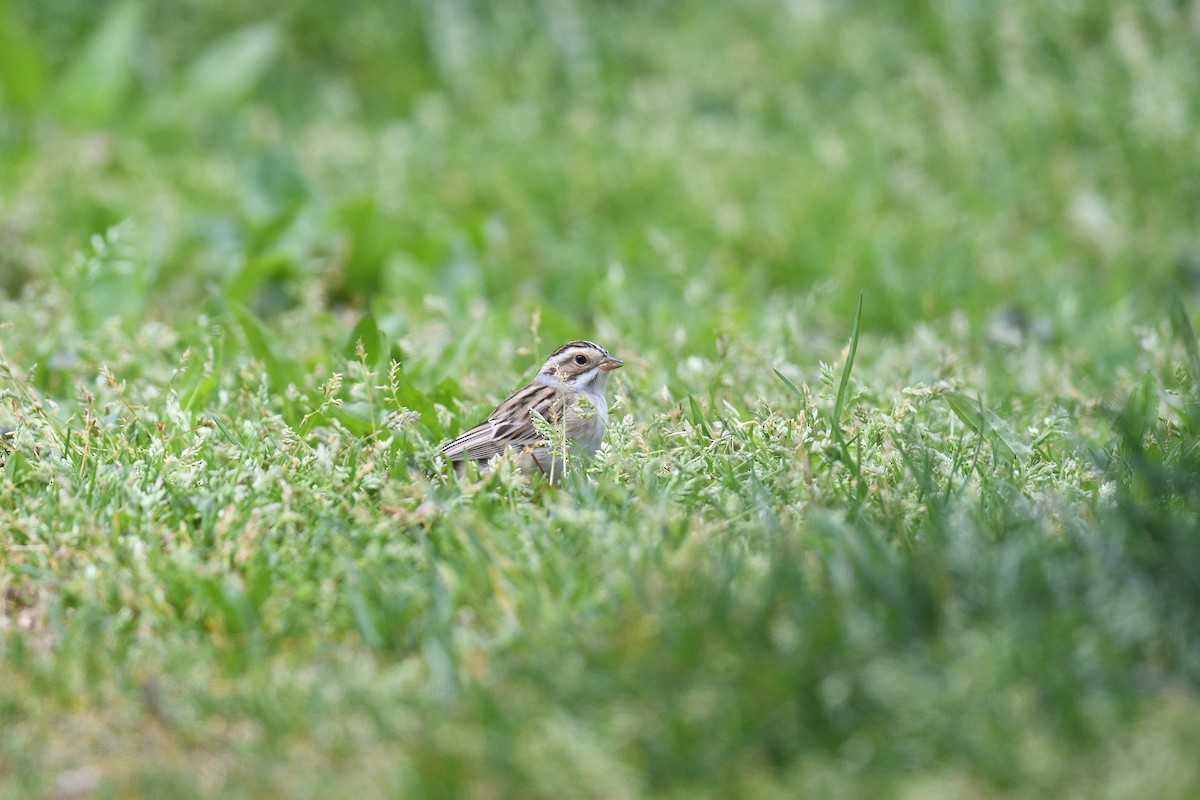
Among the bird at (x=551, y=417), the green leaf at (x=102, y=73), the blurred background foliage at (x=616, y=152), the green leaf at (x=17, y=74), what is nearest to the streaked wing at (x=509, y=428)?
the bird at (x=551, y=417)

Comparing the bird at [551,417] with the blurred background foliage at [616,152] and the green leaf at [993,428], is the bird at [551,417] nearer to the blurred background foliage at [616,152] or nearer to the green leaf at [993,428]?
the green leaf at [993,428]

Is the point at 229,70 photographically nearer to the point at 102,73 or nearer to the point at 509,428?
the point at 102,73

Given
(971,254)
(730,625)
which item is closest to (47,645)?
(730,625)

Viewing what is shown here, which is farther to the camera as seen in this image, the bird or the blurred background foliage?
the blurred background foliage

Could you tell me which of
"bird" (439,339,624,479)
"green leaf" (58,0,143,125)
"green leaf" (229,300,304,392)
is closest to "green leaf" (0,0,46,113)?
"green leaf" (58,0,143,125)

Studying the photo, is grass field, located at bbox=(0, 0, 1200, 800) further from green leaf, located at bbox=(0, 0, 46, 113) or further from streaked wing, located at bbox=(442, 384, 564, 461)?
streaked wing, located at bbox=(442, 384, 564, 461)

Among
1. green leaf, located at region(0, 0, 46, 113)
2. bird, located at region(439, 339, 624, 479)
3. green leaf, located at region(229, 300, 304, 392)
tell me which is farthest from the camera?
green leaf, located at region(0, 0, 46, 113)
